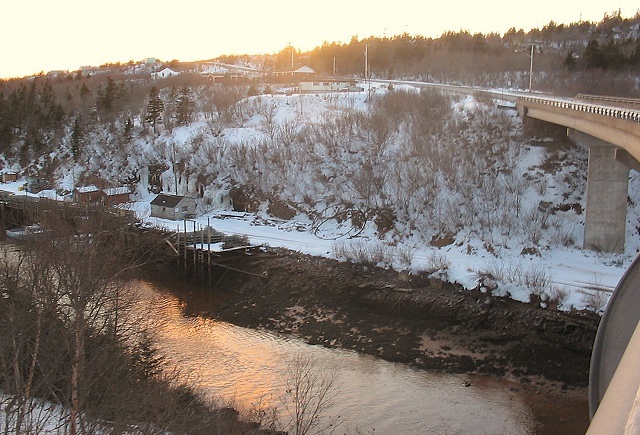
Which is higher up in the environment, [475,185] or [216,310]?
[475,185]

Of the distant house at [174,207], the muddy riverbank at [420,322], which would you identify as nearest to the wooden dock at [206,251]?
the muddy riverbank at [420,322]

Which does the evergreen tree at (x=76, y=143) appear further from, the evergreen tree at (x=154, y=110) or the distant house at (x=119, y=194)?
the distant house at (x=119, y=194)

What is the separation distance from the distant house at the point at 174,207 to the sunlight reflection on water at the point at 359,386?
14.3 metres

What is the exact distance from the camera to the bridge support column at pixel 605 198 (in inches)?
819

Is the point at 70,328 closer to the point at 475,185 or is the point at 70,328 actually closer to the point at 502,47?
the point at 475,185

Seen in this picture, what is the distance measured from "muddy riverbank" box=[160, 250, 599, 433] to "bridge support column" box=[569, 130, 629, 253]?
5786 mm

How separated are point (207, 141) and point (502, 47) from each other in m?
34.9

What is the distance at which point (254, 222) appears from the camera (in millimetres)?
29719

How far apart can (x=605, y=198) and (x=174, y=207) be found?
839 inches

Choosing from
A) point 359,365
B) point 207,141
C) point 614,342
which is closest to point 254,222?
point 207,141

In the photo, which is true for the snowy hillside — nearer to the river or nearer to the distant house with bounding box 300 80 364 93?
the distant house with bounding box 300 80 364 93

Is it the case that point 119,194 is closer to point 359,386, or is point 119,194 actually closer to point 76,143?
point 76,143

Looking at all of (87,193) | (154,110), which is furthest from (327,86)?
(87,193)

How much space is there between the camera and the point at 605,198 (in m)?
21.0
